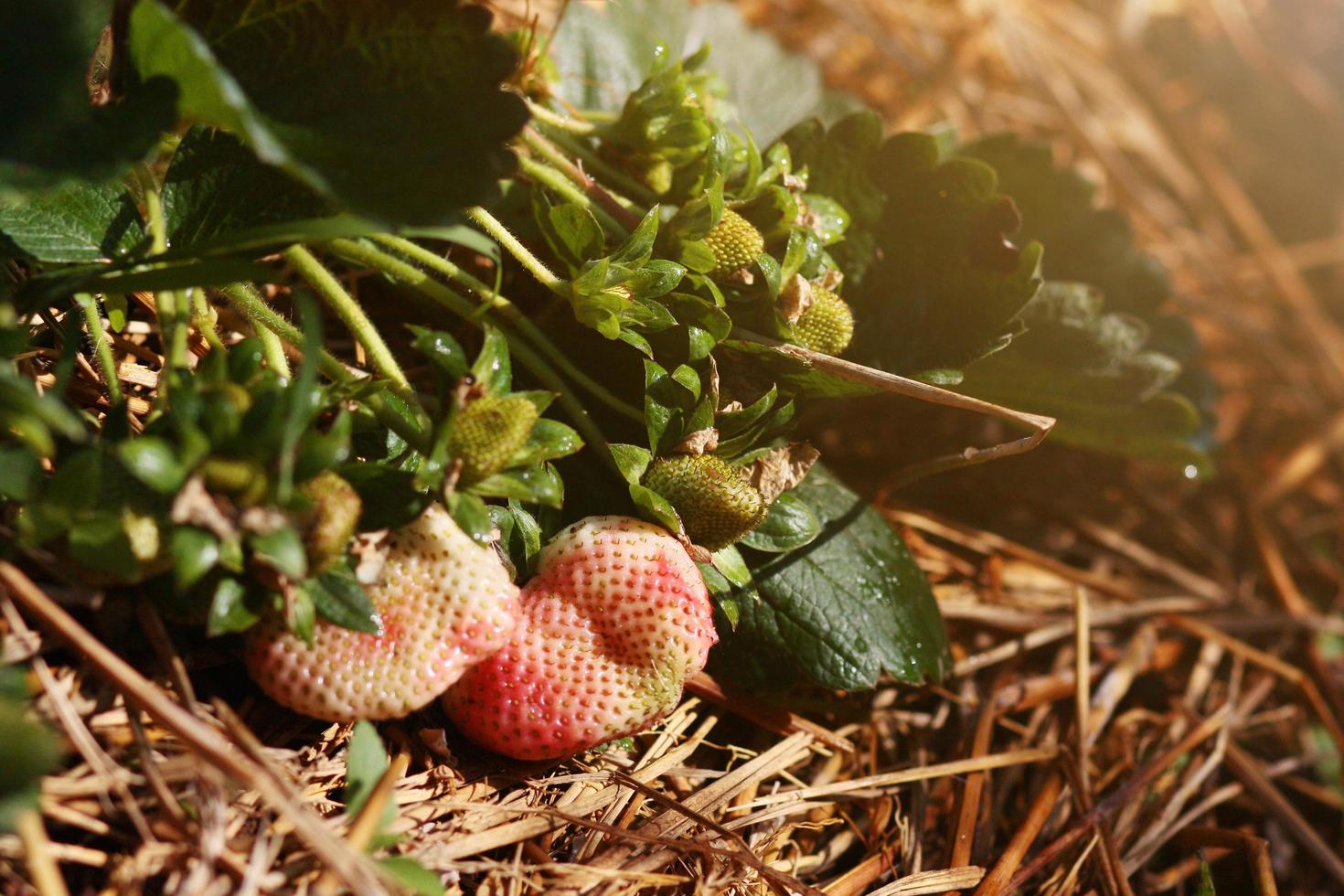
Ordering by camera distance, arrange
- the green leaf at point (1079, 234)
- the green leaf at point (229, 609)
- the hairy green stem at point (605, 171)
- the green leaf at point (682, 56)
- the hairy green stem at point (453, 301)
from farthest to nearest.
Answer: the green leaf at point (1079, 234) < the green leaf at point (682, 56) < the hairy green stem at point (605, 171) < the hairy green stem at point (453, 301) < the green leaf at point (229, 609)

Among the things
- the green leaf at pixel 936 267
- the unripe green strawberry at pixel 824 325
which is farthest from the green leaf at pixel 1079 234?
the unripe green strawberry at pixel 824 325

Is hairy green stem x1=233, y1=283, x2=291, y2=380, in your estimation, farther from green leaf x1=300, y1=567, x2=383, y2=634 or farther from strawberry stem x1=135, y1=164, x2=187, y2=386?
green leaf x1=300, y1=567, x2=383, y2=634

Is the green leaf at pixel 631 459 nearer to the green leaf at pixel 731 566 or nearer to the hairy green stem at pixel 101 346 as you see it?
the green leaf at pixel 731 566

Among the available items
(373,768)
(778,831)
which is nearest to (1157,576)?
(778,831)

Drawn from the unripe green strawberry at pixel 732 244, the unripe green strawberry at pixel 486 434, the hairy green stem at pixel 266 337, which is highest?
the unripe green strawberry at pixel 732 244

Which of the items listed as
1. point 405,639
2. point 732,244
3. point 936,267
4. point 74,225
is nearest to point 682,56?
point 936,267

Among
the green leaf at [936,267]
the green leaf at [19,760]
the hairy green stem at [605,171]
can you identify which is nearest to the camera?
the green leaf at [19,760]

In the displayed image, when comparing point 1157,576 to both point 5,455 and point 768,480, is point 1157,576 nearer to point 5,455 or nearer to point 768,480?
point 768,480
